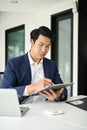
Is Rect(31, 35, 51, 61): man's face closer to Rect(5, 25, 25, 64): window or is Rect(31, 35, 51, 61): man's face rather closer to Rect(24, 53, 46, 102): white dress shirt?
Rect(24, 53, 46, 102): white dress shirt

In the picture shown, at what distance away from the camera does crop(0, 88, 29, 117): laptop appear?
1.53m

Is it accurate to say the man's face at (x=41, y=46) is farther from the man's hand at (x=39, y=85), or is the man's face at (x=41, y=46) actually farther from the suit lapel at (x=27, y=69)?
the man's hand at (x=39, y=85)

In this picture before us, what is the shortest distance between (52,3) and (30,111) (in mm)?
3361

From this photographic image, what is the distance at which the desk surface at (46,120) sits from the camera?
1327mm

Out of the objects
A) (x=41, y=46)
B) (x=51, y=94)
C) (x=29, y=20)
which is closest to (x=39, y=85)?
(x=51, y=94)

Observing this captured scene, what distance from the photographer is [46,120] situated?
4.81 ft

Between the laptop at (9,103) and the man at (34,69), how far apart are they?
0.34 meters

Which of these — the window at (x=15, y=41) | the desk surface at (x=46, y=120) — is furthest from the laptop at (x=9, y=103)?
the window at (x=15, y=41)

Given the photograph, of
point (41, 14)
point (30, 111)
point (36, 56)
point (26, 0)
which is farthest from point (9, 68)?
point (41, 14)

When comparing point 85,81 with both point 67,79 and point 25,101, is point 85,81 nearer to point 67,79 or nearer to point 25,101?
point 67,79

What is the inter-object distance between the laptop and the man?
34cm

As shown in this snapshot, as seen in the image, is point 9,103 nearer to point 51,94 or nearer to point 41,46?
point 51,94

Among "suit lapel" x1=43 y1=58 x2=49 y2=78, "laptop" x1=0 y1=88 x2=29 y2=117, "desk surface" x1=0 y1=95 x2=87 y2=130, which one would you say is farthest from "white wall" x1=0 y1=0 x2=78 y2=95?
"laptop" x1=0 y1=88 x2=29 y2=117

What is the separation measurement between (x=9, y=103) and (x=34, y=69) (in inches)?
25.7
